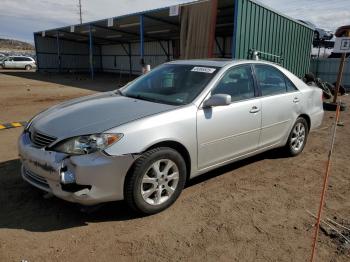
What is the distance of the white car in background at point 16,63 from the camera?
34.9 meters

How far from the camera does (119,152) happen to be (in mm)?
3059

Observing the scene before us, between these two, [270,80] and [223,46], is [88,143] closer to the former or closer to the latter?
[270,80]

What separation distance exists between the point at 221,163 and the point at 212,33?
9.44m

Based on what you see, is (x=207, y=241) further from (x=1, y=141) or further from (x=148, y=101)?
(x=1, y=141)

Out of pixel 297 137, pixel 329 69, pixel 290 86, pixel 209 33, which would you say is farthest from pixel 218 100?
pixel 329 69

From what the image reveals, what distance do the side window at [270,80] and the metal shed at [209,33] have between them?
703cm

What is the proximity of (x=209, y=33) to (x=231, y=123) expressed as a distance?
9.39 metres

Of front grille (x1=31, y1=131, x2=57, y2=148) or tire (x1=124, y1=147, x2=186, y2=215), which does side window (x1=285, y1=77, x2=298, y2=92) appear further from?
front grille (x1=31, y1=131, x2=57, y2=148)

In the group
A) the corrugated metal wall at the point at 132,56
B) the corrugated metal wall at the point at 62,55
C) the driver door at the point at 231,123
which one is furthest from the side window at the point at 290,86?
the corrugated metal wall at the point at 62,55

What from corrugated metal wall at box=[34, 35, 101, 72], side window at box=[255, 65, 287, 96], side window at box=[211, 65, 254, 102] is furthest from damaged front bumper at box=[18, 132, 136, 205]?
corrugated metal wall at box=[34, 35, 101, 72]

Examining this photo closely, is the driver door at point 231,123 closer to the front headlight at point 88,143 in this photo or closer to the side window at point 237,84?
the side window at point 237,84

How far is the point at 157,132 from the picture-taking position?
3293 mm

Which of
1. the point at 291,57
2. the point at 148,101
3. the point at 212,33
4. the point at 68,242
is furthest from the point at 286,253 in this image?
the point at 291,57

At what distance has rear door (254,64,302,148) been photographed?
183 inches
